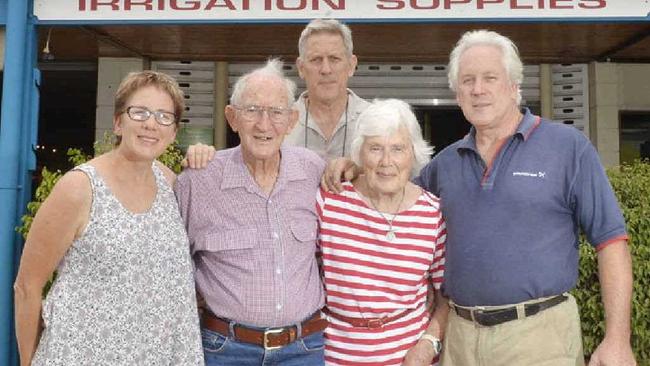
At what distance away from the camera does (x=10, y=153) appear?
4238mm

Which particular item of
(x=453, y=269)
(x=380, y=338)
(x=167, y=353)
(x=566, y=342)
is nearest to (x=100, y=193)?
(x=167, y=353)

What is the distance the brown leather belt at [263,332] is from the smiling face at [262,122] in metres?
0.68

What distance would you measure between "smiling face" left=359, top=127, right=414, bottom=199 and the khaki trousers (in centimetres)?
67

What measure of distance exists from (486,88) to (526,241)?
2.17 ft

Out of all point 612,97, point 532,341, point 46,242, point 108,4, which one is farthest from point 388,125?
point 612,97

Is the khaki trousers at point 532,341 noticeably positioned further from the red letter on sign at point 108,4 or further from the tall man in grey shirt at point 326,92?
the red letter on sign at point 108,4

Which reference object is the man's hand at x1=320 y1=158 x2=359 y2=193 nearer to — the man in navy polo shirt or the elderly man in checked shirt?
the elderly man in checked shirt

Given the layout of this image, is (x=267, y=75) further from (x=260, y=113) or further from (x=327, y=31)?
(x=327, y=31)

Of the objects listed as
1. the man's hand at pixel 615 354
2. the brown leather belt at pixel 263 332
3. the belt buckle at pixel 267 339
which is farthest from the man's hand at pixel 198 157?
the man's hand at pixel 615 354

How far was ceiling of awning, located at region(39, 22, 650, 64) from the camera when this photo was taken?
19.0 feet

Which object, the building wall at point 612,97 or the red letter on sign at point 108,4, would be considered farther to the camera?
the building wall at point 612,97

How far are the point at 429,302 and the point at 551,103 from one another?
6217 mm

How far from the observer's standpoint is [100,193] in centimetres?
218

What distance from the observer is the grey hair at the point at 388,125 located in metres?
2.58
